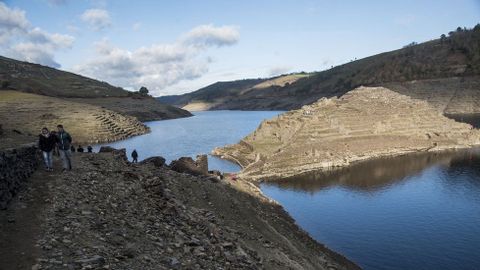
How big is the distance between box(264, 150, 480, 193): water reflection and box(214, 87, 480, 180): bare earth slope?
4138 millimetres

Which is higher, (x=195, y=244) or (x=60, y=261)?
(x=60, y=261)

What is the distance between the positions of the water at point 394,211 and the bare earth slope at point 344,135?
22.4ft

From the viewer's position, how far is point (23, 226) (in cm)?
1634

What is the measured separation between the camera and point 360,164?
302 feet

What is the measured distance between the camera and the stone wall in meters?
18.3

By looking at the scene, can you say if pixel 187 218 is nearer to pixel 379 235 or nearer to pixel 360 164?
pixel 379 235

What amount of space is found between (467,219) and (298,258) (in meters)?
30.6

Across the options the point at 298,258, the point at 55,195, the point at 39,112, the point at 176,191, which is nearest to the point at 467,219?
the point at 298,258

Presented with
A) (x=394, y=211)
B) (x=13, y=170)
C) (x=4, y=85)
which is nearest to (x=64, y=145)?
(x=13, y=170)

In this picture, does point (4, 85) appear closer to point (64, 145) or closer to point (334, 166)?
point (334, 166)

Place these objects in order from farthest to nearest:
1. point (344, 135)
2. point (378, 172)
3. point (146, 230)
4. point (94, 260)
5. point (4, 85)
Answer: point (4, 85)
point (344, 135)
point (378, 172)
point (146, 230)
point (94, 260)

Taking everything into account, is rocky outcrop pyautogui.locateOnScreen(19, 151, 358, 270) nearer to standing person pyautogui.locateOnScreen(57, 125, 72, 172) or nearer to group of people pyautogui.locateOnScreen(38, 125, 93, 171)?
standing person pyautogui.locateOnScreen(57, 125, 72, 172)

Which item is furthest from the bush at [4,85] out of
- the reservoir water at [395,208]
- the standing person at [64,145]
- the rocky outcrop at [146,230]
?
the standing person at [64,145]

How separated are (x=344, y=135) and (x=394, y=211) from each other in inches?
1824
